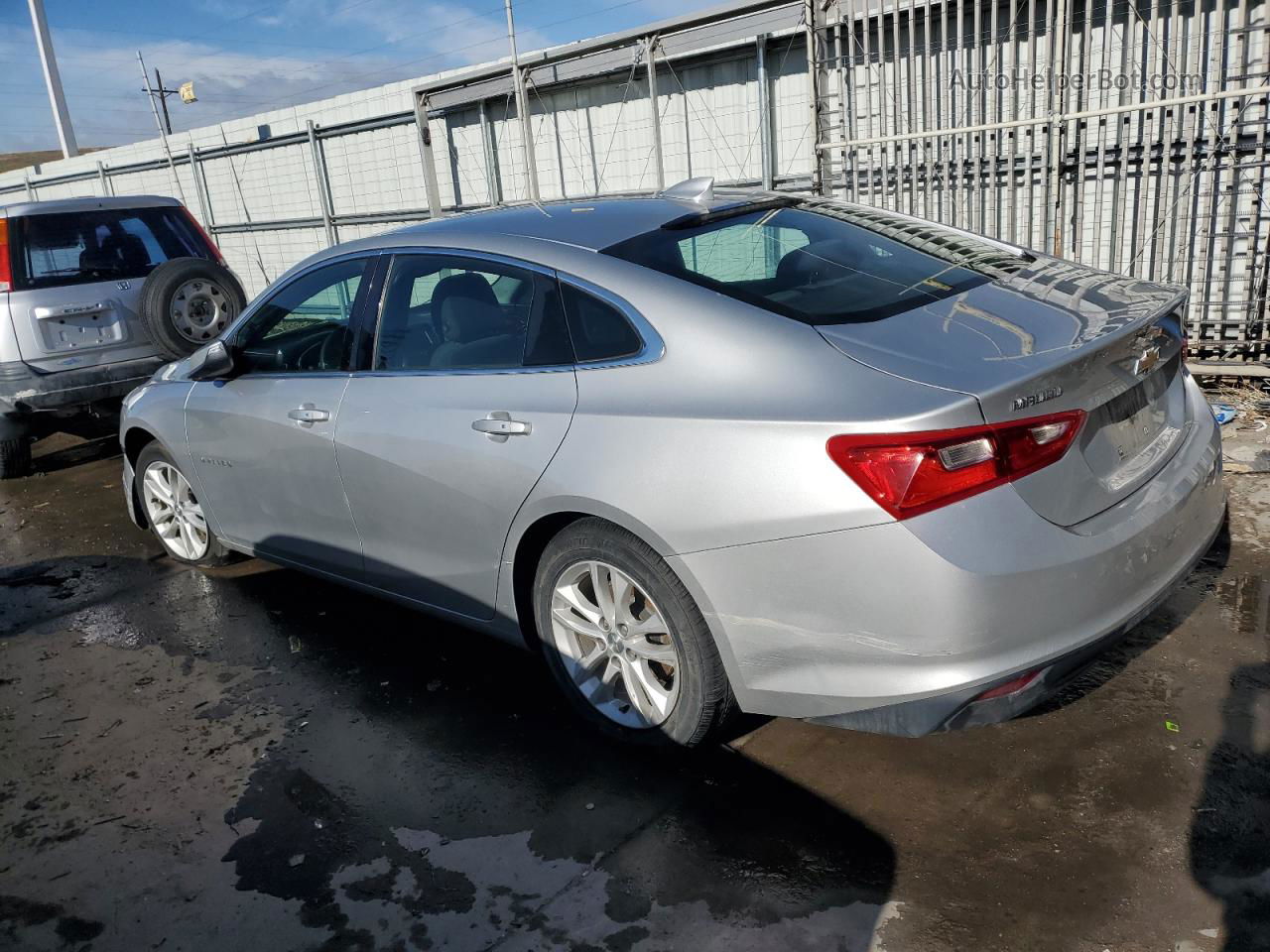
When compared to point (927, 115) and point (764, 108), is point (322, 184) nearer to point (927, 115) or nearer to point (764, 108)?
point (764, 108)

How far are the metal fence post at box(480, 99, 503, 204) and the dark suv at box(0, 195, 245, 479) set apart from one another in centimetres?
513

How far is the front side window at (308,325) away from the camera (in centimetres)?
390

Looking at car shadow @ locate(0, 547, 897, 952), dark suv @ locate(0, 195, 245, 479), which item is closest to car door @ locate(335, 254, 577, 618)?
car shadow @ locate(0, 547, 897, 952)

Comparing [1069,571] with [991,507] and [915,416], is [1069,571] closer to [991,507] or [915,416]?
[991,507]

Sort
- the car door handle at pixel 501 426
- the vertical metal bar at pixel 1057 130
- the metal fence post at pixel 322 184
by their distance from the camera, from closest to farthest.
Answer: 1. the car door handle at pixel 501 426
2. the vertical metal bar at pixel 1057 130
3. the metal fence post at pixel 322 184

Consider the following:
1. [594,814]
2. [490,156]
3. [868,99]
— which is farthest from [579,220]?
[490,156]

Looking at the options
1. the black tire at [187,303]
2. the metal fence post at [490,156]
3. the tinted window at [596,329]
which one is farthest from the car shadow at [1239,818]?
the metal fence post at [490,156]

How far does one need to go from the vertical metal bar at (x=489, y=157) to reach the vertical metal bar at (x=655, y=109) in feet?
8.35

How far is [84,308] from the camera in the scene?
7.00m

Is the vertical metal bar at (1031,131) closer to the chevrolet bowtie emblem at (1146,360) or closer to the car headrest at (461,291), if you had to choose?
the chevrolet bowtie emblem at (1146,360)

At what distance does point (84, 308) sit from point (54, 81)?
21.9 meters

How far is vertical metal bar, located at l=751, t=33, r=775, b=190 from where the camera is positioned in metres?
8.80

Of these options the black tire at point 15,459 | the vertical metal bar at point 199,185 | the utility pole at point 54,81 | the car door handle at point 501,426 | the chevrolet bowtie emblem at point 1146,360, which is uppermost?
the utility pole at point 54,81

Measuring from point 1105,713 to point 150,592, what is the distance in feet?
14.1
